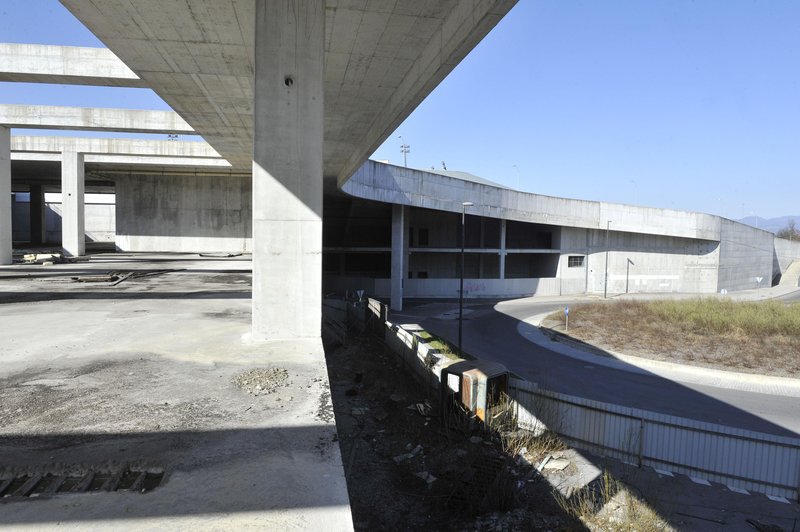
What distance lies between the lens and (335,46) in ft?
40.3

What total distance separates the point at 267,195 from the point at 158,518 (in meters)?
6.31

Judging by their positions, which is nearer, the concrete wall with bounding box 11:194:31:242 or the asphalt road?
the asphalt road

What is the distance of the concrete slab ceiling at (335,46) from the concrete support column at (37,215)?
4912cm

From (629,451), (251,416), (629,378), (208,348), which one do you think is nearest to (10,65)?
(208,348)

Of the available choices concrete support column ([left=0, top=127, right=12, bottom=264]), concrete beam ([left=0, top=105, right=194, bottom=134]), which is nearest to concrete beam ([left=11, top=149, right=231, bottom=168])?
concrete beam ([left=0, top=105, right=194, bottom=134])

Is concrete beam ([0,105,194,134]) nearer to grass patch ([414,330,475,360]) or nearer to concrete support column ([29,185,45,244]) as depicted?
grass patch ([414,330,475,360])

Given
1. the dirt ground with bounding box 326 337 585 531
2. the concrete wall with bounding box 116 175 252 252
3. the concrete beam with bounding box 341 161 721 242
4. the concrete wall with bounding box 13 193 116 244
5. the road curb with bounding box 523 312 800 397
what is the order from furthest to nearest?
the concrete wall with bounding box 13 193 116 244 < the concrete wall with bounding box 116 175 252 252 < the concrete beam with bounding box 341 161 721 242 < the road curb with bounding box 523 312 800 397 < the dirt ground with bounding box 326 337 585 531

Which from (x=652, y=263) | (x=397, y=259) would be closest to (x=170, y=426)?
(x=397, y=259)

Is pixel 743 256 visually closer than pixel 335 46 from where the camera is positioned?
No

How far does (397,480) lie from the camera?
27.8 ft

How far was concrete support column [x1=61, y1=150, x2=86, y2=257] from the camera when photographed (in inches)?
1379

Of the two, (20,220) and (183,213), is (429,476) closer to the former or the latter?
(183,213)

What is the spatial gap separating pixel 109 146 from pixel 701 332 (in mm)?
39334

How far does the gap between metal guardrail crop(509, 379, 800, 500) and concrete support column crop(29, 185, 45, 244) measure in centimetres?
6299
